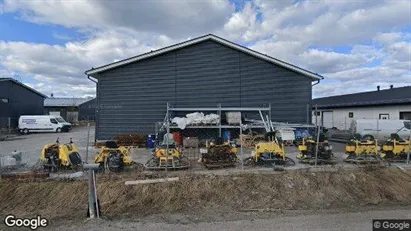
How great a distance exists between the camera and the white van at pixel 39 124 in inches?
1271

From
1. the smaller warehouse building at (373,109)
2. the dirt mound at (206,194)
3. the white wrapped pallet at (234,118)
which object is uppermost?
the smaller warehouse building at (373,109)

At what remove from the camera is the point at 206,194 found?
7543mm

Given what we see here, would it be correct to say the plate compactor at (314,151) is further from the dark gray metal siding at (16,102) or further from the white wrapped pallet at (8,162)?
the dark gray metal siding at (16,102)

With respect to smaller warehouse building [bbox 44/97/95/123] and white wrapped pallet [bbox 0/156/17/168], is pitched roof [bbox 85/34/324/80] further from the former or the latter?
smaller warehouse building [bbox 44/97/95/123]

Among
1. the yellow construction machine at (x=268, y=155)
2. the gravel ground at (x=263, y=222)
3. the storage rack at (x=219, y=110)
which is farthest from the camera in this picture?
the storage rack at (x=219, y=110)

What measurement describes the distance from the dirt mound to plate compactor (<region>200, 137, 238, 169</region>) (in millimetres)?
1525

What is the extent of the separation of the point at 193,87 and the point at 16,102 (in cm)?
2598

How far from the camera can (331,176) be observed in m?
8.69

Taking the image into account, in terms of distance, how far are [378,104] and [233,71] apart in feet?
46.9

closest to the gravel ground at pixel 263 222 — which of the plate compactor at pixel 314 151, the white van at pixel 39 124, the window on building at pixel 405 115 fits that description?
the plate compactor at pixel 314 151

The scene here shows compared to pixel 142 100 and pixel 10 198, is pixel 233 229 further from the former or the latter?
pixel 142 100

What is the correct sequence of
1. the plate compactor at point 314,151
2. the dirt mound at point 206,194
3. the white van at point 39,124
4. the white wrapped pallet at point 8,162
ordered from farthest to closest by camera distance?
the white van at point 39,124
the plate compactor at point 314,151
the white wrapped pallet at point 8,162
the dirt mound at point 206,194

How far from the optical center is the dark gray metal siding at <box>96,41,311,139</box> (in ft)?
59.4

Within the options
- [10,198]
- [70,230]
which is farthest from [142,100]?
[70,230]
